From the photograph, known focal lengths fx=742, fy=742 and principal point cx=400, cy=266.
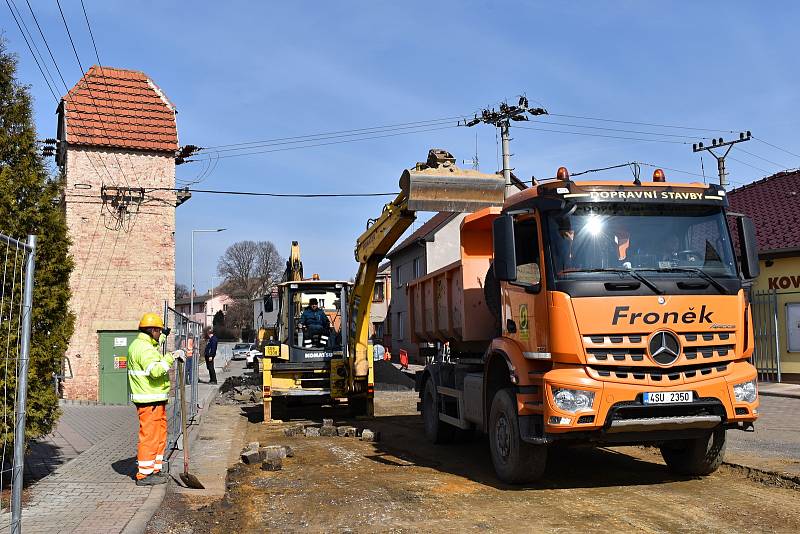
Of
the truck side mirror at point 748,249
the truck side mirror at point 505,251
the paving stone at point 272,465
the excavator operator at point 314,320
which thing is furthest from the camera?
the excavator operator at point 314,320

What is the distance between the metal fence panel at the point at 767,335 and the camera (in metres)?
19.7

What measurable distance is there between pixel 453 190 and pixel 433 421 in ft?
11.5

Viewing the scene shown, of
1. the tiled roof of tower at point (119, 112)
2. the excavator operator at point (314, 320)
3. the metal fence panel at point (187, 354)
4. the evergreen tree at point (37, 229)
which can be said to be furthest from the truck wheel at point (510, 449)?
the tiled roof of tower at point (119, 112)

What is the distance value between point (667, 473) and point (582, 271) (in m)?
2.93

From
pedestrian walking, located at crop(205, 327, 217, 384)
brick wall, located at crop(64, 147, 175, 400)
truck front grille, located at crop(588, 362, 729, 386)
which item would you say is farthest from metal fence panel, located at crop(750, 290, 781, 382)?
pedestrian walking, located at crop(205, 327, 217, 384)

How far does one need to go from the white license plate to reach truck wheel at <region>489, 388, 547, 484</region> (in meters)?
1.16

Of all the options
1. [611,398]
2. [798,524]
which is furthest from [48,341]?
[798,524]

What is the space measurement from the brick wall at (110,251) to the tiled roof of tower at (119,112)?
0.34 metres

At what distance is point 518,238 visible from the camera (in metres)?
7.90

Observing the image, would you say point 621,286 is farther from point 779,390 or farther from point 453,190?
point 779,390

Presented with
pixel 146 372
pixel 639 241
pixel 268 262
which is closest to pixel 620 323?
pixel 639 241

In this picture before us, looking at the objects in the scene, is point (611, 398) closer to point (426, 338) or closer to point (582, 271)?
point (582, 271)

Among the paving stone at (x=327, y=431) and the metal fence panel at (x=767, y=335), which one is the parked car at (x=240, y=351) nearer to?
the metal fence panel at (x=767, y=335)

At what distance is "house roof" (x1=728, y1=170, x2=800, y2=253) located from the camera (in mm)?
20453
